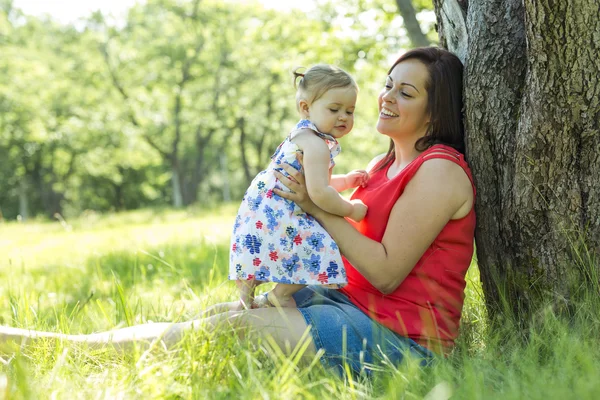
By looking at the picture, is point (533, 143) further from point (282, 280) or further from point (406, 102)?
point (282, 280)

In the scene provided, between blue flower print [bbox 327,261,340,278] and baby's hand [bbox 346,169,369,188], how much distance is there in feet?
1.91

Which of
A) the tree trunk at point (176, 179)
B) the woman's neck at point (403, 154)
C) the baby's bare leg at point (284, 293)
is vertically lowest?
the tree trunk at point (176, 179)

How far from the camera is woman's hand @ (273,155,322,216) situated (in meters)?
2.68

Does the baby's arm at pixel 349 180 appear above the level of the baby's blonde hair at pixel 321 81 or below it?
below

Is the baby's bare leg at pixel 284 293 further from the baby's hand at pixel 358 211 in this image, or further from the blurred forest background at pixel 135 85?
the blurred forest background at pixel 135 85

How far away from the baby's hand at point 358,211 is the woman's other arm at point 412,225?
123 mm

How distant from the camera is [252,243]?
2635 millimetres

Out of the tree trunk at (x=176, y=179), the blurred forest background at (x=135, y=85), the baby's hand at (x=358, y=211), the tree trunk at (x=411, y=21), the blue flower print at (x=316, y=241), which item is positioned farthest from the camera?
the tree trunk at (x=176, y=179)

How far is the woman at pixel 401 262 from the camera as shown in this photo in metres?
2.46

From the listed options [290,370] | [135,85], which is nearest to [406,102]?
[290,370]

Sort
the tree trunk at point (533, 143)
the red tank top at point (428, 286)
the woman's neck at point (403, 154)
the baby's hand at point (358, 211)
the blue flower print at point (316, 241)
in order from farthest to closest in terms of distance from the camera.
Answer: the woman's neck at point (403, 154) < the baby's hand at point (358, 211) < the blue flower print at point (316, 241) < the red tank top at point (428, 286) < the tree trunk at point (533, 143)

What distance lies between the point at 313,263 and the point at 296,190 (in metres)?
0.34

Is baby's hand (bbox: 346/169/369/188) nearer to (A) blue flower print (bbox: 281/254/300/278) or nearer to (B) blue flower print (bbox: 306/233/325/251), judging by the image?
(B) blue flower print (bbox: 306/233/325/251)

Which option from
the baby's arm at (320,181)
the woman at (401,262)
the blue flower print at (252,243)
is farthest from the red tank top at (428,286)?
the blue flower print at (252,243)
